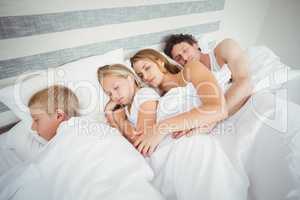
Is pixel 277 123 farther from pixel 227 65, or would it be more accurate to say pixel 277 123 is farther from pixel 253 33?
pixel 253 33

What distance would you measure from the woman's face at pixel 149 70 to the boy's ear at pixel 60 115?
46 cm

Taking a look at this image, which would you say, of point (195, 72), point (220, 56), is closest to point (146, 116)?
point (195, 72)

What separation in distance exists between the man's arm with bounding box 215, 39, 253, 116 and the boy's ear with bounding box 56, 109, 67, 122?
817 mm

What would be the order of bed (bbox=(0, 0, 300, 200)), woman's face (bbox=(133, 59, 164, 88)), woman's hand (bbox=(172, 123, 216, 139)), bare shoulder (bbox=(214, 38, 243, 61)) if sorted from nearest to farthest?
bed (bbox=(0, 0, 300, 200)) → woman's hand (bbox=(172, 123, 216, 139)) → woman's face (bbox=(133, 59, 164, 88)) → bare shoulder (bbox=(214, 38, 243, 61))

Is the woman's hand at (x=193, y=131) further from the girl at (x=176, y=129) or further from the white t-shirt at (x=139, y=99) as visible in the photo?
the white t-shirt at (x=139, y=99)

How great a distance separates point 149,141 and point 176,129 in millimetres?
133

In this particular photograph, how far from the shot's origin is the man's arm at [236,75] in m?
1.17

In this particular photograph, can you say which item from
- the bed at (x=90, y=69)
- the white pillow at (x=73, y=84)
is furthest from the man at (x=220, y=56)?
the white pillow at (x=73, y=84)

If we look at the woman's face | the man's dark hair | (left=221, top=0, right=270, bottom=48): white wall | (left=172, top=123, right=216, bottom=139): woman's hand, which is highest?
(left=221, top=0, right=270, bottom=48): white wall

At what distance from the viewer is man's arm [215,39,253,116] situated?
1.17 m

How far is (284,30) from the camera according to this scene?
7.22 feet

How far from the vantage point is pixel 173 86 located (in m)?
1.23

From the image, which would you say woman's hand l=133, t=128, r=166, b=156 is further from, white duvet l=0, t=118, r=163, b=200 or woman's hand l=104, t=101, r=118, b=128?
woman's hand l=104, t=101, r=118, b=128

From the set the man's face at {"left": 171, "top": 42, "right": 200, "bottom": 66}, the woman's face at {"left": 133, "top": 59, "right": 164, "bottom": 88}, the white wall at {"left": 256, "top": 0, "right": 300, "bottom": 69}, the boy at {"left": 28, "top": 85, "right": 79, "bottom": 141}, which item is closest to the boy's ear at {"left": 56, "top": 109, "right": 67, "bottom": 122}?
the boy at {"left": 28, "top": 85, "right": 79, "bottom": 141}
